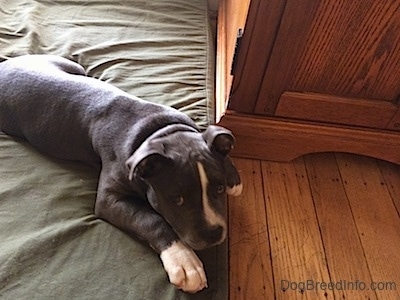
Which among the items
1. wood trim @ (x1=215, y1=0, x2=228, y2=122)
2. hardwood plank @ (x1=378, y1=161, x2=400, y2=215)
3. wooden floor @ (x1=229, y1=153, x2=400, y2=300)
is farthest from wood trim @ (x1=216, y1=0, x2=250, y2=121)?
hardwood plank @ (x1=378, y1=161, x2=400, y2=215)

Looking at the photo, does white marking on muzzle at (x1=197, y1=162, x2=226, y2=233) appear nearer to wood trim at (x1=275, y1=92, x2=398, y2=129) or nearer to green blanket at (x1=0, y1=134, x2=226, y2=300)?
green blanket at (x1=0, y1=134, x2=226, y2=300)

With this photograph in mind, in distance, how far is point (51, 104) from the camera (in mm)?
1290

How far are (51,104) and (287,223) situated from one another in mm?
742

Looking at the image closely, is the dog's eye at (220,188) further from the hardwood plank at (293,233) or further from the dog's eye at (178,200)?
the hardwood plank at (293,233)

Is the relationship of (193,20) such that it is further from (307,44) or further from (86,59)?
(307,44)

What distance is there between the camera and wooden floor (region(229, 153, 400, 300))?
1.25m

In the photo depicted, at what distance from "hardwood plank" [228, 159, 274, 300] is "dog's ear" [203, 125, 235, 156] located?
0.32 m

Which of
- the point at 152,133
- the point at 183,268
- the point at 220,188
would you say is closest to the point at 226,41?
the point at 152,133

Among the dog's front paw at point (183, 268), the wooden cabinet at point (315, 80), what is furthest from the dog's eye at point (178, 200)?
the wooden cabinet at point (315, 80)

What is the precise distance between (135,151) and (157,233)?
20cm

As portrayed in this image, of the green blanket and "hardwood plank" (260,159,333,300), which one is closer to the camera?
the green blanket

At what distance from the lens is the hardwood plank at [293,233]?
1.25 m

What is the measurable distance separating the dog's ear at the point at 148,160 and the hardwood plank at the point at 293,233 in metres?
0.46

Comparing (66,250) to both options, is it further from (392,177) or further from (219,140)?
(392,177)
